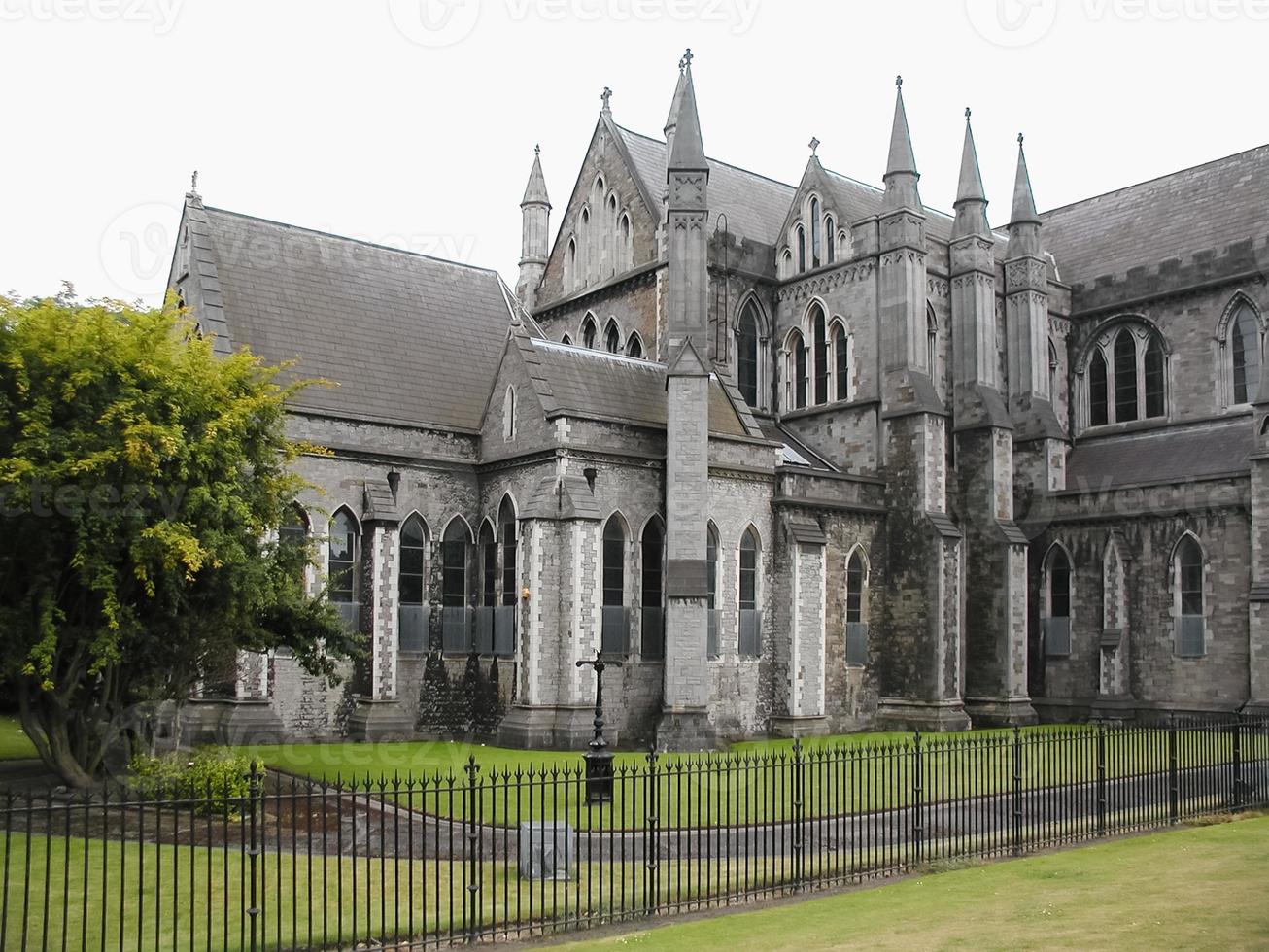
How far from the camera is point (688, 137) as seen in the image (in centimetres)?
2861

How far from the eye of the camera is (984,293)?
1442 inches

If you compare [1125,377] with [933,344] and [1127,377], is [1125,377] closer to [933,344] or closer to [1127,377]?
[1127,377]

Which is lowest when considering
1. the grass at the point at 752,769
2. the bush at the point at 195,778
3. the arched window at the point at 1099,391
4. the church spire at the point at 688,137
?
the grass at the point at 752,769

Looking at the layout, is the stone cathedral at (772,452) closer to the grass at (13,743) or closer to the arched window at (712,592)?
the arched window at (712,592)

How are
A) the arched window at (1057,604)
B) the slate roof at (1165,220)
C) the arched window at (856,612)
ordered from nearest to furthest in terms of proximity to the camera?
the arched window at (856,612) < the arched window at (1057,604) < the slate roof at (1165,220)

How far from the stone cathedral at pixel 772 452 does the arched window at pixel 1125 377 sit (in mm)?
98

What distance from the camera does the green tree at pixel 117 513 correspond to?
675 inches

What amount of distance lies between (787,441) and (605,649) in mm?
11548

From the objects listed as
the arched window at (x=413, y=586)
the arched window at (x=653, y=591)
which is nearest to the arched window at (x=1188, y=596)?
the arched window at (x=653, y=591)

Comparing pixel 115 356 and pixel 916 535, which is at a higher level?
pixel 115 356

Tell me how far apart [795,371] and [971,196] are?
758 cm

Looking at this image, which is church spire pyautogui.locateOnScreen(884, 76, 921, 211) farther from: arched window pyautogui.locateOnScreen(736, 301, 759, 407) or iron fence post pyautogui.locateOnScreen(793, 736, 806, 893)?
iron fence post pyautogui.locateOnScreen(793, 736, 806, 893)

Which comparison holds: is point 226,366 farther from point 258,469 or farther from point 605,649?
point 605,649

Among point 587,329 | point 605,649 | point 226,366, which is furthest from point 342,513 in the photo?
point 587,329
